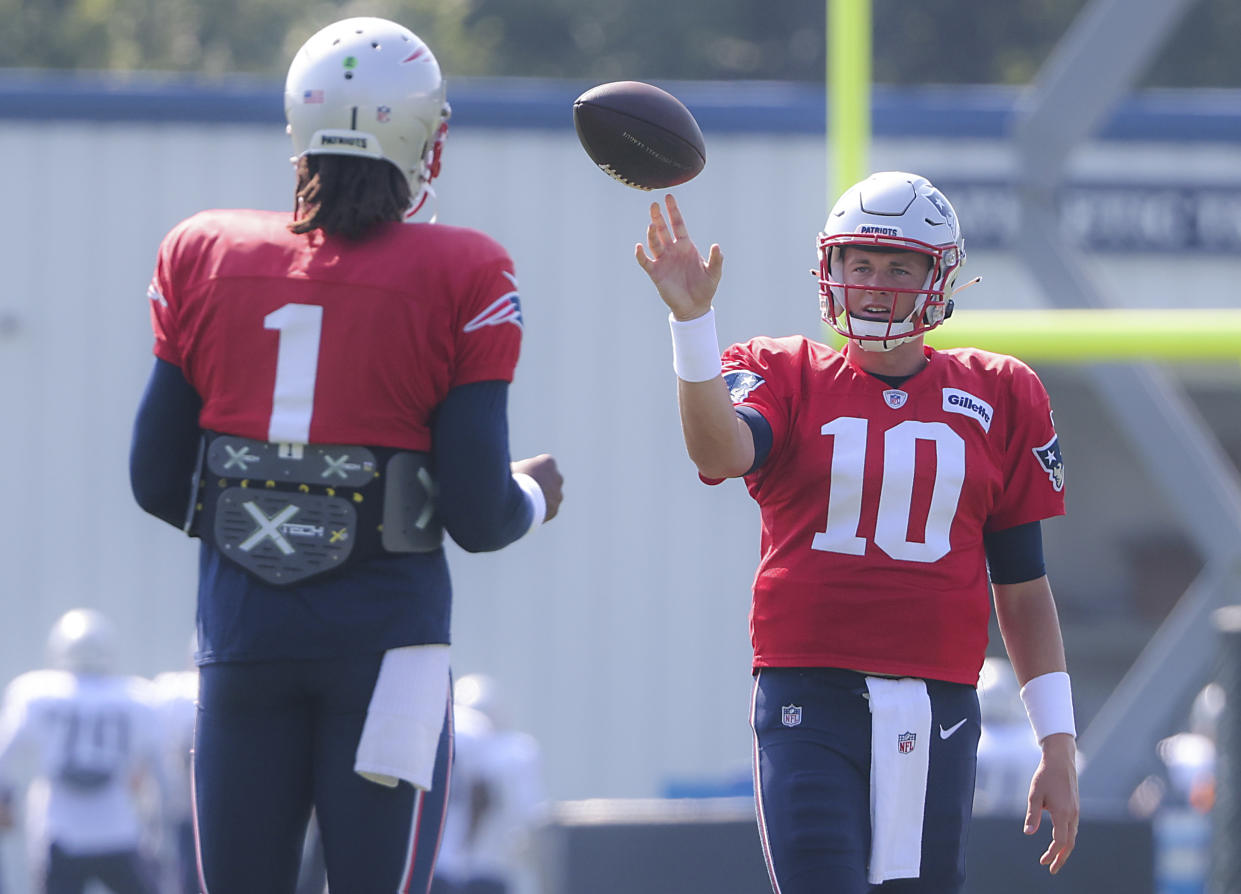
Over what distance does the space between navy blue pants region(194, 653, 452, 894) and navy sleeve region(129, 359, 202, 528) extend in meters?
0.33

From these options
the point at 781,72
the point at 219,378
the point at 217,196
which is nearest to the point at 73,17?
the point at 781,72

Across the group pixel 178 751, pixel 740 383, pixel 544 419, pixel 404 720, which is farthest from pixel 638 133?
pixel 544 419

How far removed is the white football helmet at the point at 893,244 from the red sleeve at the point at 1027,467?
8.7 inches

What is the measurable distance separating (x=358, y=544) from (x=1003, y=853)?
13.0 feet

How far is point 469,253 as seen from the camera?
282 cm

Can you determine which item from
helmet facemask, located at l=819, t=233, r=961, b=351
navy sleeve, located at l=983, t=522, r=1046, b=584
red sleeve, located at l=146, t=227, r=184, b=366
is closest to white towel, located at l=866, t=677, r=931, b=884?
navy sleeve, located at l=983, t=522, r=1046, b=584

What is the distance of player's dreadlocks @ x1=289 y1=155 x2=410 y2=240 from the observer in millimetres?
2869

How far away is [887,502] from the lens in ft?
10.2

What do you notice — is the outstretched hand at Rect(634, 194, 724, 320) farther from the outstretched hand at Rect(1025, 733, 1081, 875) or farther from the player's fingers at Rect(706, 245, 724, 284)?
the outstretched hand at Rect(1025, 733, 1081, 875)

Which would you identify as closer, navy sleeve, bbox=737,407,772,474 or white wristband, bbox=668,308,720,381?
white wristband, bbox=668,308,720,381

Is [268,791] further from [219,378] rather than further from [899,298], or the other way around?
→ [899,298]

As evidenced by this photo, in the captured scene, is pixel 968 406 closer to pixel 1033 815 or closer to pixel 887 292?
pixel 887 292

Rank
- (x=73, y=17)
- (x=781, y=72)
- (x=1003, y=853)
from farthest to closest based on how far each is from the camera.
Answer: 1. (x=781, y=72)
2. (x=73, y=17)
3. (x=1003, y=853)

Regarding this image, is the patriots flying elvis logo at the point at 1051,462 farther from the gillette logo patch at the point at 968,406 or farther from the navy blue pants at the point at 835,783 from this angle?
the navy blue pants at the point at 835,783
